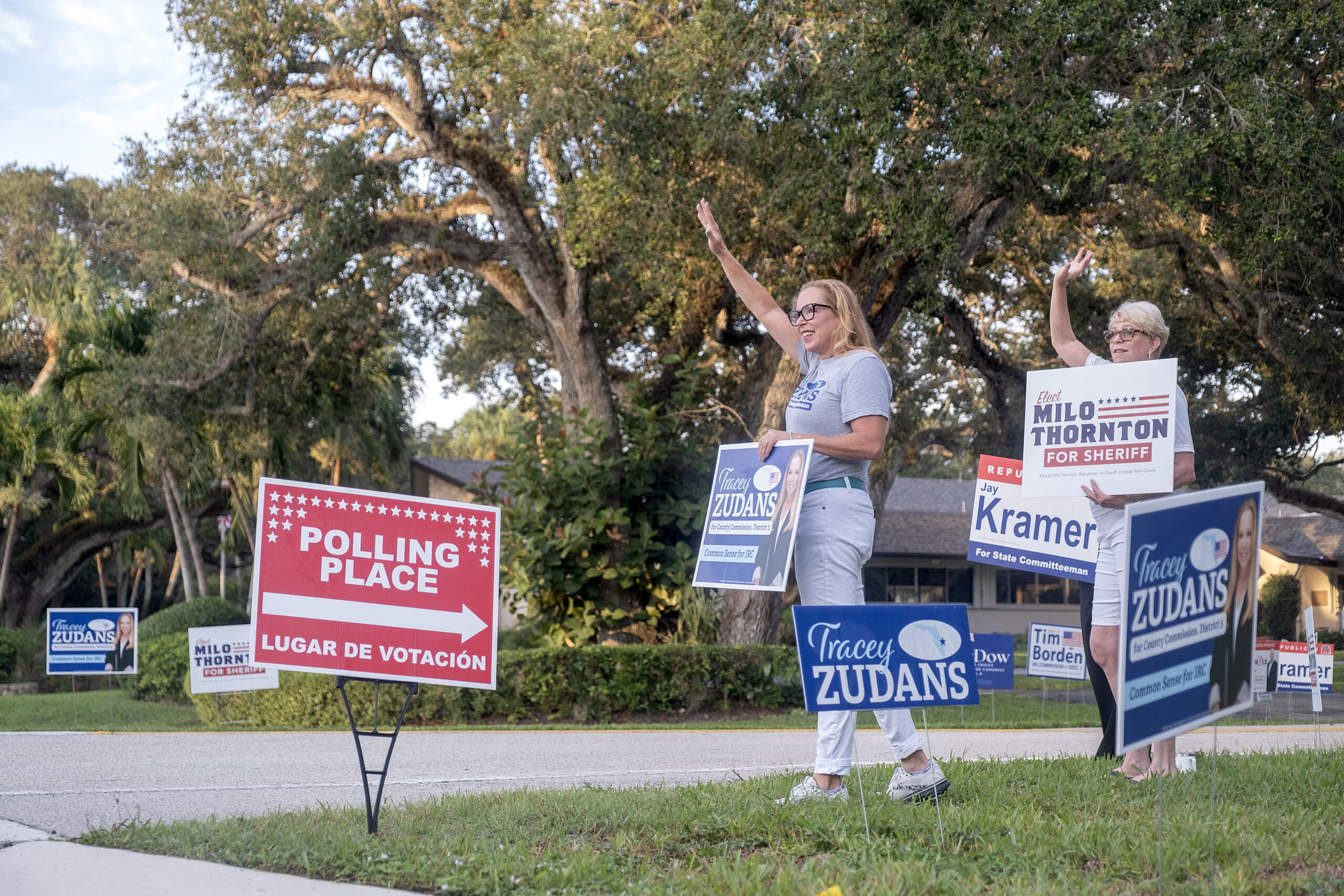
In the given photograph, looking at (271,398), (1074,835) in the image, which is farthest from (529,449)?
(1074,835)

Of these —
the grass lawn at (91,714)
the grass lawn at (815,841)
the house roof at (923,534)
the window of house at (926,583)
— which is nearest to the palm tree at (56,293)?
the grass lawn at (91,714)

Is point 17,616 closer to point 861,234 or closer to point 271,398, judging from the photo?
point 271,398

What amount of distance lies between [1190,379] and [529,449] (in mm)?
14640

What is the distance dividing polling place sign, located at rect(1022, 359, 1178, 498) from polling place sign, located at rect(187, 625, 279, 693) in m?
8.75

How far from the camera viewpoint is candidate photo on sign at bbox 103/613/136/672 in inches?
524

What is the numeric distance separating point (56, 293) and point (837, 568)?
81.0 feet

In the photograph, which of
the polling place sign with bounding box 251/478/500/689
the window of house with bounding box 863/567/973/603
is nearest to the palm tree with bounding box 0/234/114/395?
the polling place sign with bounding box 251/478/500/689

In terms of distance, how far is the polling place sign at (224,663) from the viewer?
38.1ft

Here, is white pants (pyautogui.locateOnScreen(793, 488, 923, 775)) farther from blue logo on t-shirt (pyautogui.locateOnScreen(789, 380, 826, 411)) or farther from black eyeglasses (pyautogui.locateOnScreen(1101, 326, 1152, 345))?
black eyeglasses (pyautogui.locateOnScreen(1101, 326, 1152, 345))

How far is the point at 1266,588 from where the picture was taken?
116 feet

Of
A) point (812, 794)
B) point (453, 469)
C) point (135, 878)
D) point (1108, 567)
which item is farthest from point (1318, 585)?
point (135, 878)

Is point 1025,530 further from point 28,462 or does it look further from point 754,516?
point 28,462

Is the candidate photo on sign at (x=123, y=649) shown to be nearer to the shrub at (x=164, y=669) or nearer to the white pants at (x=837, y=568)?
the shrub at (x=164, y=669)

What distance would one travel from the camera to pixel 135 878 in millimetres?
3703
